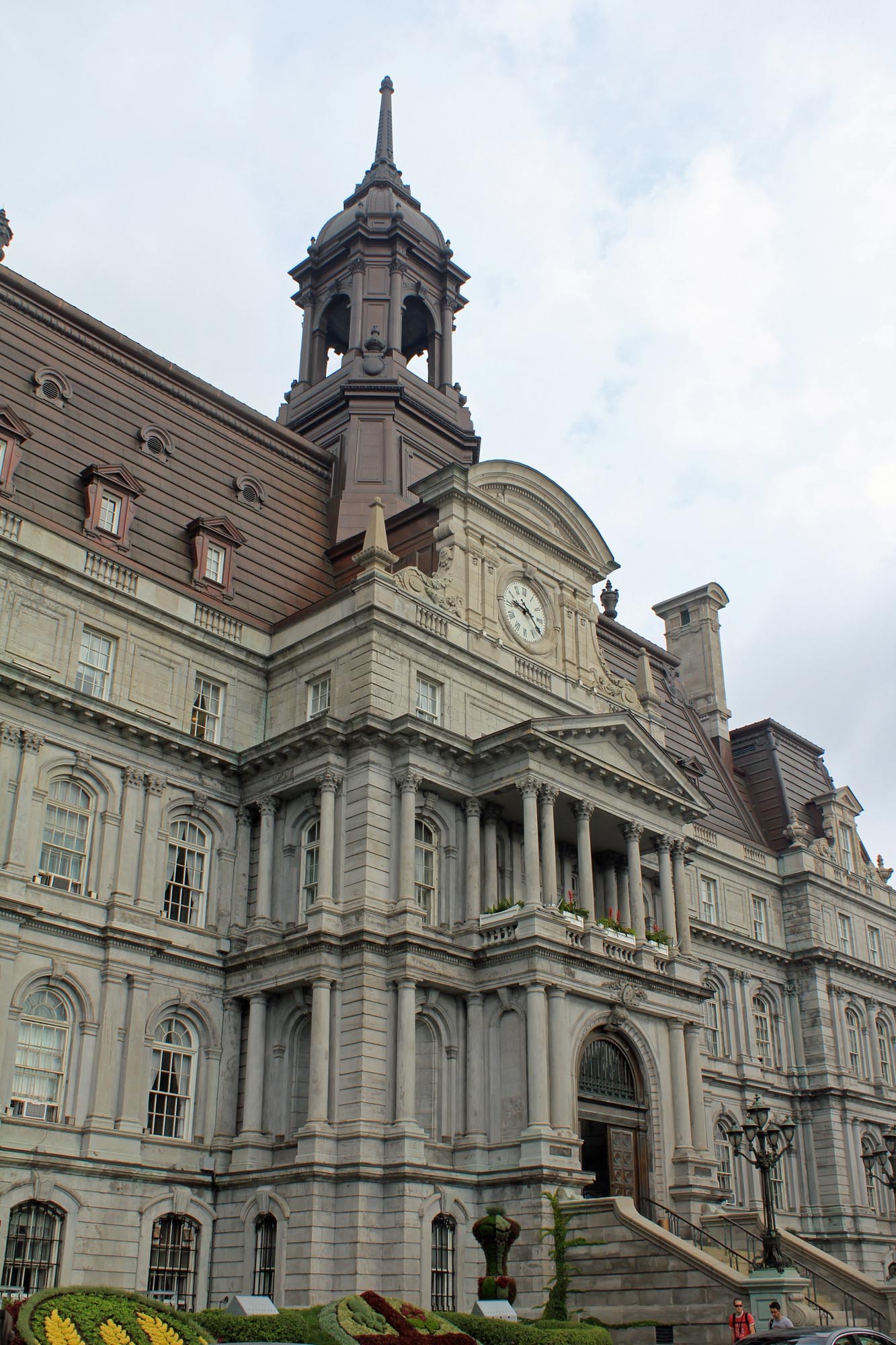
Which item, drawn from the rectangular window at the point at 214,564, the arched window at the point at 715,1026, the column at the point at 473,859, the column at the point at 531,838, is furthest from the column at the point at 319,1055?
the arched window at the point at 715,1026

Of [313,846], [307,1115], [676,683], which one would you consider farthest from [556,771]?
[676,683]

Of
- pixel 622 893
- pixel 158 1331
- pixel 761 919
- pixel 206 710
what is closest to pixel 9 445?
pixel 206 710

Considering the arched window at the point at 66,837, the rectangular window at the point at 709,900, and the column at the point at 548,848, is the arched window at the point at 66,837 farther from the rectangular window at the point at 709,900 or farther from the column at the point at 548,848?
the rectangular window at the point at 709,900

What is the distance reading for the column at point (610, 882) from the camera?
4278 centimetres

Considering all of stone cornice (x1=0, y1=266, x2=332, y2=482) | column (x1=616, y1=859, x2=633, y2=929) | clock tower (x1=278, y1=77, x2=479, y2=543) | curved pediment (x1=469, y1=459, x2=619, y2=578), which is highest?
clock tower (x1=278, y1=77, x2=479, y2=543)

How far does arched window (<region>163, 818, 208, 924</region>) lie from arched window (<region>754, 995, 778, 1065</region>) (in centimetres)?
2586

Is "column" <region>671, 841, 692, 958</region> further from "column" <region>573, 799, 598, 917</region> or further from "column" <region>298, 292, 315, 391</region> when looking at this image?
"column" <region>298, 292, 315, 391</region>

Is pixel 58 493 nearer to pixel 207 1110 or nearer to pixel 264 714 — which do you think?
pixel 264 714

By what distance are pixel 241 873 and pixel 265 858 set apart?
98 centimetres

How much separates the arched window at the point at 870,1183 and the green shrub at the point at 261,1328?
35.2 m

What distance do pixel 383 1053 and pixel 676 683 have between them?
3282 centimetres

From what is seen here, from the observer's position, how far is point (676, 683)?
62688mm

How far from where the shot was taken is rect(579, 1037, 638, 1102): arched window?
36.0m

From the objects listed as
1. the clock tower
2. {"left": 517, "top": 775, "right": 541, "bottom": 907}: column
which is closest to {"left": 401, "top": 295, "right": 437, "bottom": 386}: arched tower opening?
the clock tower
